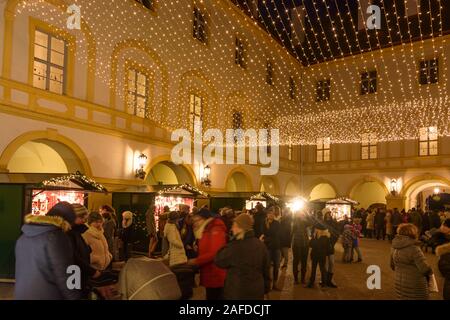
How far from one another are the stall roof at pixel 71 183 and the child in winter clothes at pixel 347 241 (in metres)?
A: 7.12

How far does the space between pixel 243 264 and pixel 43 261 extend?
2001 mm

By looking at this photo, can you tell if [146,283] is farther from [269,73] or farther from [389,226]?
[269,73]

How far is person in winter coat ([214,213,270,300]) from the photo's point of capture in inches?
184

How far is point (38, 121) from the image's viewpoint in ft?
39.7

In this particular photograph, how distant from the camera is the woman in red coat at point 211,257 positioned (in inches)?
208

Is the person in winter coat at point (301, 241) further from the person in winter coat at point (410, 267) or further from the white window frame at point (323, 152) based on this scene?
the white window frame at point (323, 152)

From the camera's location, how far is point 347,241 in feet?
42.7

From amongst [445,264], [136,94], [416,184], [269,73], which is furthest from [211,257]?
[416,184]

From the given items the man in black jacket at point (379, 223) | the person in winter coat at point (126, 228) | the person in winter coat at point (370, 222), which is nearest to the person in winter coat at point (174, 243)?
the person in winter coat at point (126, 228)

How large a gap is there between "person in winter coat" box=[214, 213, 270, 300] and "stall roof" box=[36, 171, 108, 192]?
6201 mm

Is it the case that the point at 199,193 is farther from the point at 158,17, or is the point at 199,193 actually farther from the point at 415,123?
the point at 415,123

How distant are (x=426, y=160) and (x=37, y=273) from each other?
24764 mm

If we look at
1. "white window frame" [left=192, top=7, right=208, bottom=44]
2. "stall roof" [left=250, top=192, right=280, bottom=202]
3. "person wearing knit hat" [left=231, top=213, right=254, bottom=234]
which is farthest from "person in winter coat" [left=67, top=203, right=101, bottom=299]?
"white window frame" [left=192, top=7, right=208, bottom=44]

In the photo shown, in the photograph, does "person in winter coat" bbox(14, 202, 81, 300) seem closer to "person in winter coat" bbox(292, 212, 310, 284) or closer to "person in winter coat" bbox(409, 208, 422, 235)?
"person in winter coat" bbox(292, 212, 310, 284)
